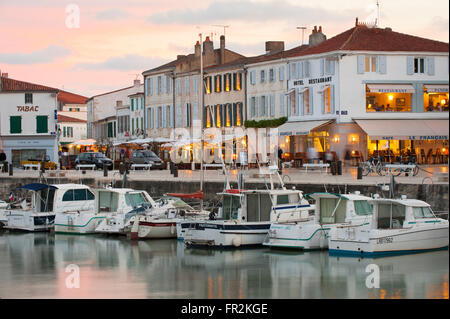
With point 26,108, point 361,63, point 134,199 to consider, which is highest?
point 361,63

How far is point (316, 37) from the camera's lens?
208 ft

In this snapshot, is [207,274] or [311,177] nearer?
[207,274]

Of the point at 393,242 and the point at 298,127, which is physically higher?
the point at 298,127

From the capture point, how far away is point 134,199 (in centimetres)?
3681

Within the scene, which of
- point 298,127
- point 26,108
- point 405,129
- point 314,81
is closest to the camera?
point 405,129

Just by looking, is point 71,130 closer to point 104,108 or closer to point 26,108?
point 104,108

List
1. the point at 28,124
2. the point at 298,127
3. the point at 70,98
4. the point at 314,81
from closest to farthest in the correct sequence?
the point at 298,127
the point at 314,81
the point at 28,124
the point at 70,98

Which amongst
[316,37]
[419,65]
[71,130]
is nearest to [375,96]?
[419,65]

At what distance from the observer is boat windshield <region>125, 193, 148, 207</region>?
3669 centimetres

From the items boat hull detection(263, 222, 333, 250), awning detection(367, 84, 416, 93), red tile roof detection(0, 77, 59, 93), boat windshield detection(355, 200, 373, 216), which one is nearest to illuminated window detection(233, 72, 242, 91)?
awning detection(367, 84, 416, 93)

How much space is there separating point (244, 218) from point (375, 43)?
94.0 feet

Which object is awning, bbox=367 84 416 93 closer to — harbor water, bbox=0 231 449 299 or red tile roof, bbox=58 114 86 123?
harbor water, bbox=0 231 449 299

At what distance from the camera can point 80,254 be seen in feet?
103

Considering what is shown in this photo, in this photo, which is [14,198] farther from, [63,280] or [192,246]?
[63,280]
